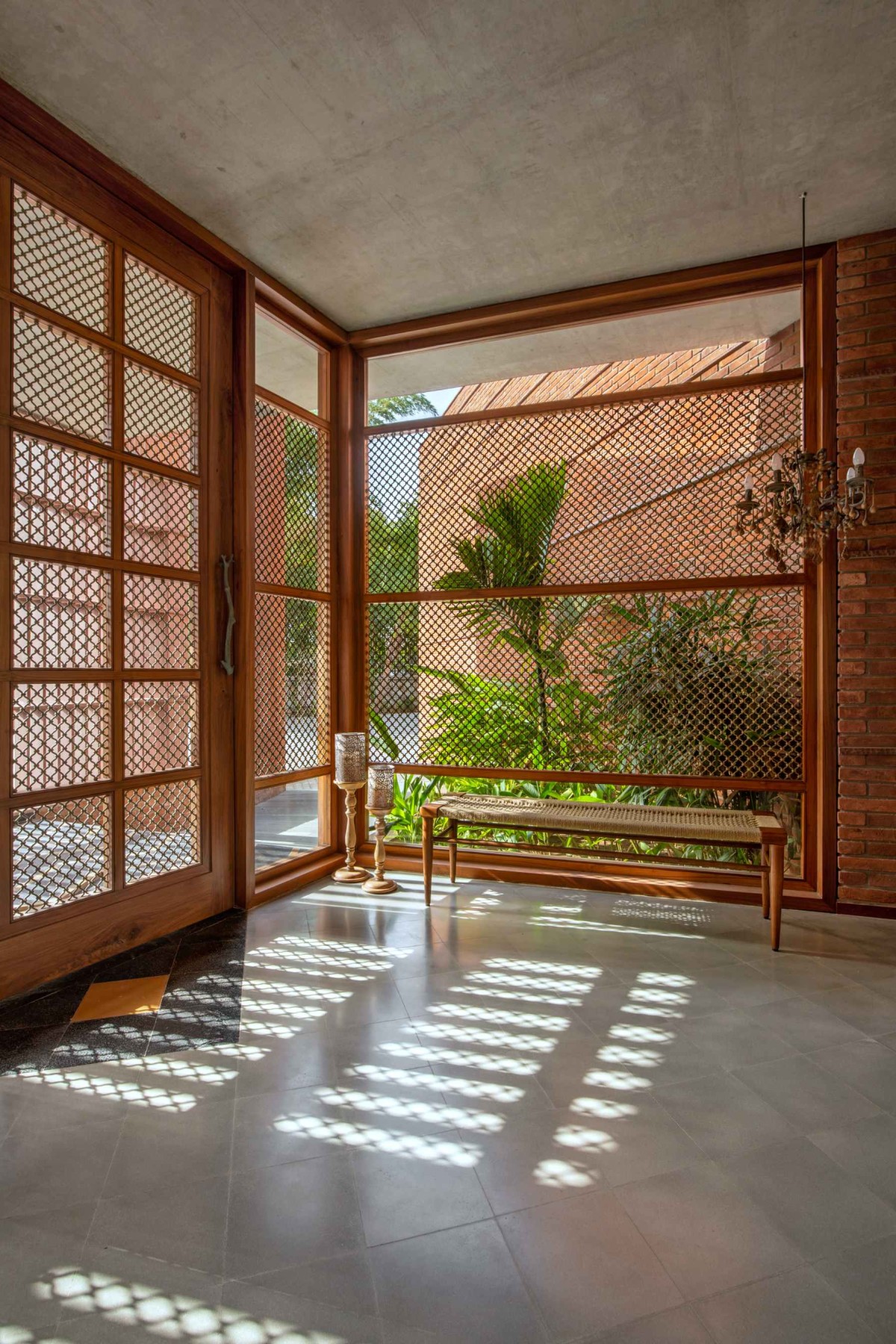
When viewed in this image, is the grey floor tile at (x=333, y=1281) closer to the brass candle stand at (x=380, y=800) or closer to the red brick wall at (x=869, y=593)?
the brass candle stand at (x=380, y=800)

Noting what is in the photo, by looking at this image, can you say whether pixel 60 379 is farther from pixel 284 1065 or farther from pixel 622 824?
pixel 622 824

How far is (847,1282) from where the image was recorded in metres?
1.47

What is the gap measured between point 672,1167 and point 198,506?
3.23 m

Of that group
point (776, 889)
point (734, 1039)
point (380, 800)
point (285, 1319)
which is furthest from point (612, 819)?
point (285, 1319)

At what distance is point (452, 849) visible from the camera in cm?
435

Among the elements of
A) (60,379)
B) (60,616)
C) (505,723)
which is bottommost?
(505,723)

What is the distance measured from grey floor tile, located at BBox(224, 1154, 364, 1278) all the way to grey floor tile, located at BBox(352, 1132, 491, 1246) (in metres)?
0.03

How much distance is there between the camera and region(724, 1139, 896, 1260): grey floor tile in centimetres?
160

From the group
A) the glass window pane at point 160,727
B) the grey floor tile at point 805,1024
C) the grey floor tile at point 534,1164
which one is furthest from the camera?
the glass window pane at point 160,727

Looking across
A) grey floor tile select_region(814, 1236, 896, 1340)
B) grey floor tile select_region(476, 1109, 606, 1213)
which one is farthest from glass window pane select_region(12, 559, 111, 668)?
grey floor tile select_region(814, 1236, 896, 1340)

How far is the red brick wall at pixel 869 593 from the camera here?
3.71 metres

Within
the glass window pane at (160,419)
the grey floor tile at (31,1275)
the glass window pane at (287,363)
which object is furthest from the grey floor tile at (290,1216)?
the glass window pane at (287,363)

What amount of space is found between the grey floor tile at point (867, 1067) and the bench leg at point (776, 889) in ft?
2.57

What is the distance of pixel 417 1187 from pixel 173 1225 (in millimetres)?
520
